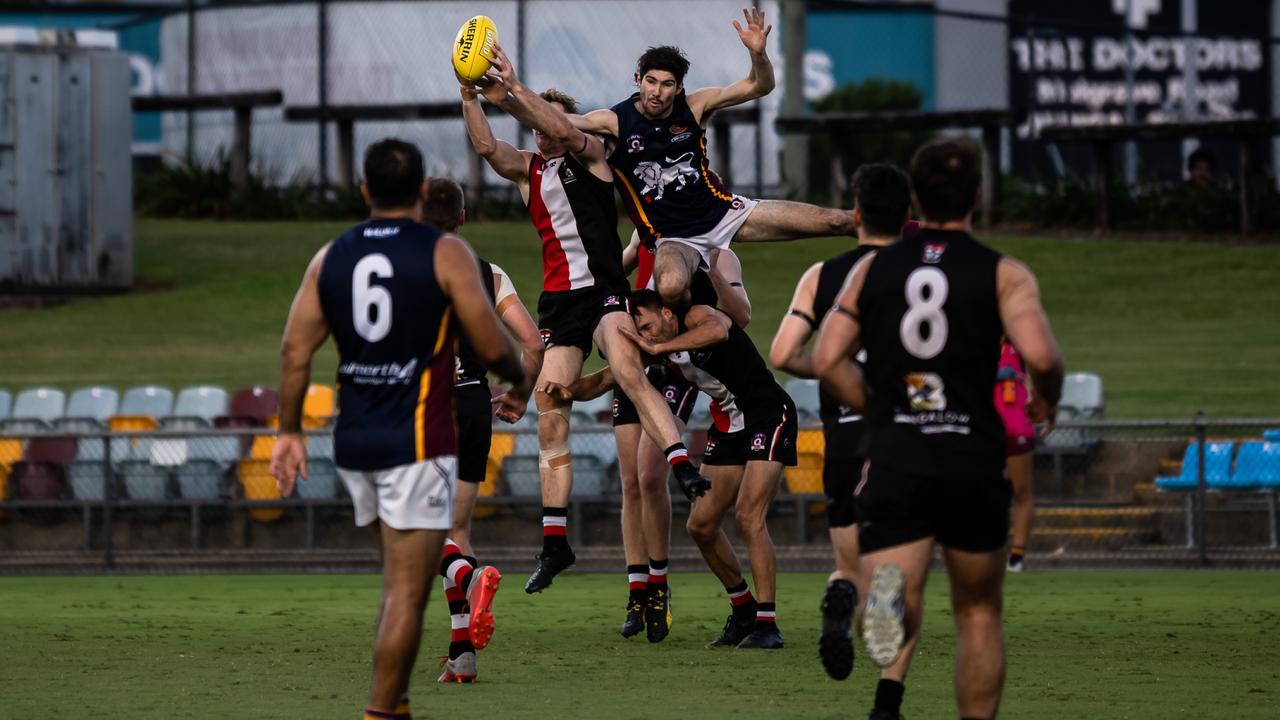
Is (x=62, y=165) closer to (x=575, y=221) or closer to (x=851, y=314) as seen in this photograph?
(x=575, y=221)

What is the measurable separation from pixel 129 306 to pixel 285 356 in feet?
63.7

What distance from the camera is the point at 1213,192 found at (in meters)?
26.2

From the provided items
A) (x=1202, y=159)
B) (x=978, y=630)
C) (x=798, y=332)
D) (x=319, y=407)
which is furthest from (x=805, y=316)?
(x=1202, y=159)

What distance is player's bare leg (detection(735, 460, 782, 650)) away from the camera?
390 inches

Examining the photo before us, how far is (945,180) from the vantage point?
606 centimetres

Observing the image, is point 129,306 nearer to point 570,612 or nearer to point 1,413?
point 1,413

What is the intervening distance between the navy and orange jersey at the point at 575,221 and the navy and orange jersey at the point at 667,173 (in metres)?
0.18

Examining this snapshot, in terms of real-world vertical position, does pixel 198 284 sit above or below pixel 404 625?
above

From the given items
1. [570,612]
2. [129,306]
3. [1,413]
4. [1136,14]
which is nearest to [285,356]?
[570,612]

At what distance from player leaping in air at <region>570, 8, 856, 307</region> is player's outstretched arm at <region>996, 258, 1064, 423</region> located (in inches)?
160

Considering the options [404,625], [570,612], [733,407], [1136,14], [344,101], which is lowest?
[570,612]

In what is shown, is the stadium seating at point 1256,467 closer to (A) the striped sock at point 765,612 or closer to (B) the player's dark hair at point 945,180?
(A) the striped sock at point 765,612

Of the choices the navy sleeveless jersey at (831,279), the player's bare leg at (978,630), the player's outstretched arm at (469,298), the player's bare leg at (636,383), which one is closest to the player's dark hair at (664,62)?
the player's bare leg at (636,383)

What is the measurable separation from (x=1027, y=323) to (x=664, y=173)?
4557 mm
